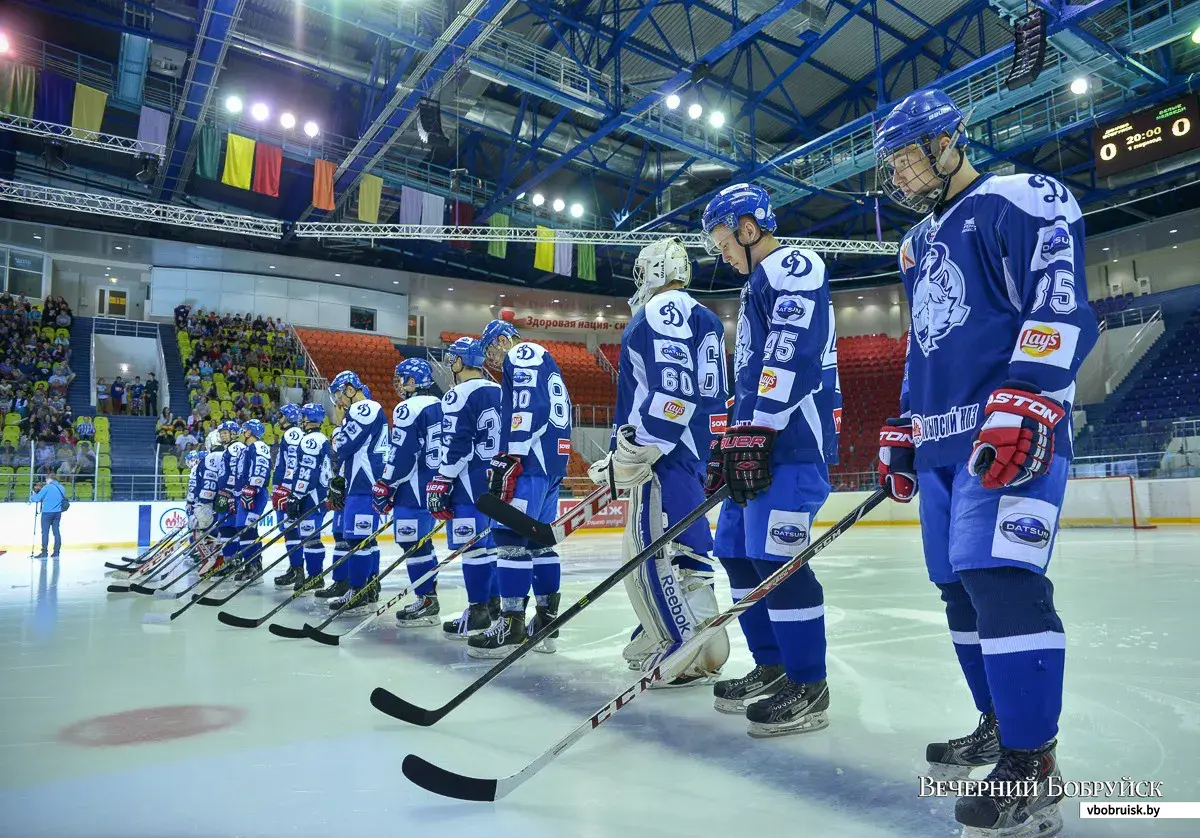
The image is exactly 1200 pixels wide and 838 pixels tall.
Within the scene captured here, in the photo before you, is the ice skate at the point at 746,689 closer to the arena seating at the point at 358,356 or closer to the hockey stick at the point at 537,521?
the hockey stick at the point at 537,521

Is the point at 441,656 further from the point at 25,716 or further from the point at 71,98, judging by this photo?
the point at 71,98

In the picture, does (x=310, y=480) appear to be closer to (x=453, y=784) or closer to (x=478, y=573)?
(x=478, y=573)

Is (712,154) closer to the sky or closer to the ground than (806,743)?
closer to the sky

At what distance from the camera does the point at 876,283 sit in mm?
25250

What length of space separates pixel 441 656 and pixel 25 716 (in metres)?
1.54

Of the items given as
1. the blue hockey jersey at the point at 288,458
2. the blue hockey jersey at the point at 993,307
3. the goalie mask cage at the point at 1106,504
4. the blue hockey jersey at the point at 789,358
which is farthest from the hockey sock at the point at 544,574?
the goalie mask cage at the point at 1106,504

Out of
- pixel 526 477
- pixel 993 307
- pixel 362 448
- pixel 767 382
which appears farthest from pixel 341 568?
pixel 993 307

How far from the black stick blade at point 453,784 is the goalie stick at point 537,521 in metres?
0.85

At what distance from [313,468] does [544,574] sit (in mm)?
3332

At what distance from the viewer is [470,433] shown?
14.4 feet

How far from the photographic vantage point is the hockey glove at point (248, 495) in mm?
7621

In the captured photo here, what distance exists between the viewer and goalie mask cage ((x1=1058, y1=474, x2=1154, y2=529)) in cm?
1334

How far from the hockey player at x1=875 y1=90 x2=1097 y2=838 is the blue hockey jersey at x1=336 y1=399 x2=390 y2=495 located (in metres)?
4.12

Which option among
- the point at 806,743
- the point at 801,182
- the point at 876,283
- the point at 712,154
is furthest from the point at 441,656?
the point at 876,283
